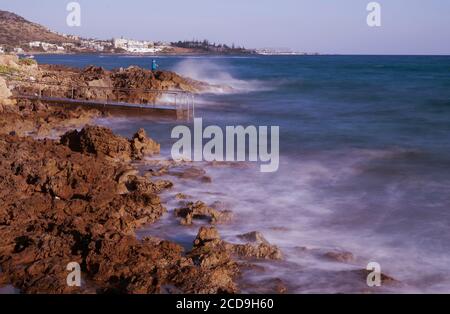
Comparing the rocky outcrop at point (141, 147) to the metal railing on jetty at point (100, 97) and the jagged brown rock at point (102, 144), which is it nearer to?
the jagged brown rock at point (102, 144)

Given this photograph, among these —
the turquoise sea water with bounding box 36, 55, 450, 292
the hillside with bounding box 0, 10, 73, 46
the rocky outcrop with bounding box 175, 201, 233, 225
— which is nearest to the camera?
the turquoise sea water with bounding box 36, 55, 450, 292

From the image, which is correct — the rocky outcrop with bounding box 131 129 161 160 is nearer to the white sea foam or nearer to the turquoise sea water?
the turquoise sea water

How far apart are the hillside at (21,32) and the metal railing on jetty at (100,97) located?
13067 cm

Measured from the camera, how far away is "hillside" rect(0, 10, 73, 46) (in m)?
150

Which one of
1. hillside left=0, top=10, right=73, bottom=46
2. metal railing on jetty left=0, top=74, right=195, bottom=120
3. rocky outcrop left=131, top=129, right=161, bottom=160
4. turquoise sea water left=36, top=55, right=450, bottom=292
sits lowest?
turquoise sea water left=36, top=55, right=450, bottom=292

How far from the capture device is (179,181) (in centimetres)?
992

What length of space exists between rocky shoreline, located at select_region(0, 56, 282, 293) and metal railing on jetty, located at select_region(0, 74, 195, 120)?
24.9 ft

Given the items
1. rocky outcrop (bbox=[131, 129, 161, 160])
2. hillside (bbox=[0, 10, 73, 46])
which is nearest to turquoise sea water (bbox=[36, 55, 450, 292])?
rocky outcrop (bbox=[131, 129, 161, 160])

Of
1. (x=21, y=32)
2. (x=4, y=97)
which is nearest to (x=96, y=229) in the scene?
(x=4, y=97)

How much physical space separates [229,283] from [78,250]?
1.82m

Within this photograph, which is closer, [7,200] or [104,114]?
[7,200]

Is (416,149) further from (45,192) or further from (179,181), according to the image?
(45,192)

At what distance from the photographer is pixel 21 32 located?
165 m
